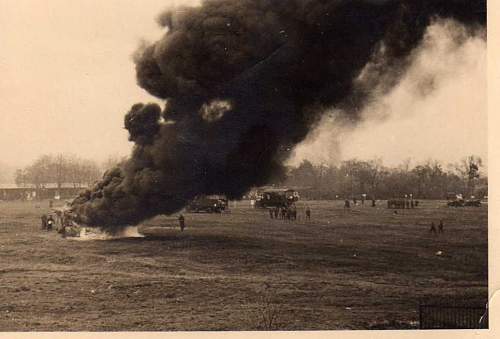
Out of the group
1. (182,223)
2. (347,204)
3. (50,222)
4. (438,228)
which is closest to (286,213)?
(347,204)

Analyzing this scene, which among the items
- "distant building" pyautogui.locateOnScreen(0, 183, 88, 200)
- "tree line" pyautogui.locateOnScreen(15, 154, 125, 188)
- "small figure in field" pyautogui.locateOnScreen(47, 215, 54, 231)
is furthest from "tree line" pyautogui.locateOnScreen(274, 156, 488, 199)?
"small figure in field" pyautogui.locateOnScreen(47, 215, 54, 231)

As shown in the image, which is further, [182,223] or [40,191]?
[40,191]

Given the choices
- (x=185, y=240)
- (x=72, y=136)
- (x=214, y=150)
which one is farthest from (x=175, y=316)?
(x=72, y=136)

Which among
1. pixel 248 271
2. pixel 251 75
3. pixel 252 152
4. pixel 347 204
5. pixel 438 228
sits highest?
pixel 251 75

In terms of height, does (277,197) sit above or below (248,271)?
above

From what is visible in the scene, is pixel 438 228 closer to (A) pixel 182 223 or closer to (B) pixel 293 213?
(B) pixel 293 213

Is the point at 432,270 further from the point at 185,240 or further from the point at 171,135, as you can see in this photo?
the point at 171,135

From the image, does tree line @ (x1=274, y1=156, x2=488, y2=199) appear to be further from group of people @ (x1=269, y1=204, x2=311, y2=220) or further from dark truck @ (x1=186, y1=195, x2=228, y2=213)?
dark truck @ (x1=186, y1=195, x2=228, y2=213)
